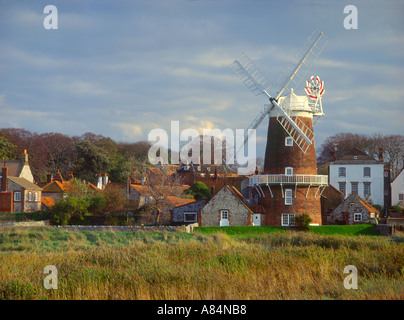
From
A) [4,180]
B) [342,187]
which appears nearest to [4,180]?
[4,180]

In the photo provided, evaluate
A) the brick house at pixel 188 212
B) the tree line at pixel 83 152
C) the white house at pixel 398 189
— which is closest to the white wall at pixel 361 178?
the white house at pixel 398 189

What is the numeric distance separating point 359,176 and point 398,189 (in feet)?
13.6

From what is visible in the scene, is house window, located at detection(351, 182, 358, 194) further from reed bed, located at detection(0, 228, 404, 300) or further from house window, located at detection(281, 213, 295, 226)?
reed bed, located at detection(0, 228, 404, 300)

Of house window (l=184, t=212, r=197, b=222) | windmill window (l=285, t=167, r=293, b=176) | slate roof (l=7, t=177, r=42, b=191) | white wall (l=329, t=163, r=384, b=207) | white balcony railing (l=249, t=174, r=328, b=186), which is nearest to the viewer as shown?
white balcony railing (l=249, t=174, r=328, b=186)

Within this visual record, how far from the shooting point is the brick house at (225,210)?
37.4 m

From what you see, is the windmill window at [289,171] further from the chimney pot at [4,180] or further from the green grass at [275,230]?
the chimney pot at [4,180]

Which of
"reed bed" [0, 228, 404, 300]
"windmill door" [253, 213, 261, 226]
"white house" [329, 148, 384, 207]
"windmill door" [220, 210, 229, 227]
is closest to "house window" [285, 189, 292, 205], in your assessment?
"windmill door" [253, 213, 261, 226]

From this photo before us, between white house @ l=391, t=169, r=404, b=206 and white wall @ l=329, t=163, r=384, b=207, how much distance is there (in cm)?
166

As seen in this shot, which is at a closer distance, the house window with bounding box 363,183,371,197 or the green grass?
the green grass

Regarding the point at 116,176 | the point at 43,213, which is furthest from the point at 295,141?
the point at 116,176

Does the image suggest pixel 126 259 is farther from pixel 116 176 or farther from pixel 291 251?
pixel 116 176

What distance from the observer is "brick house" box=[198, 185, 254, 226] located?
3738 cm

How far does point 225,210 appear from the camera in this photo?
37688 millimetres
